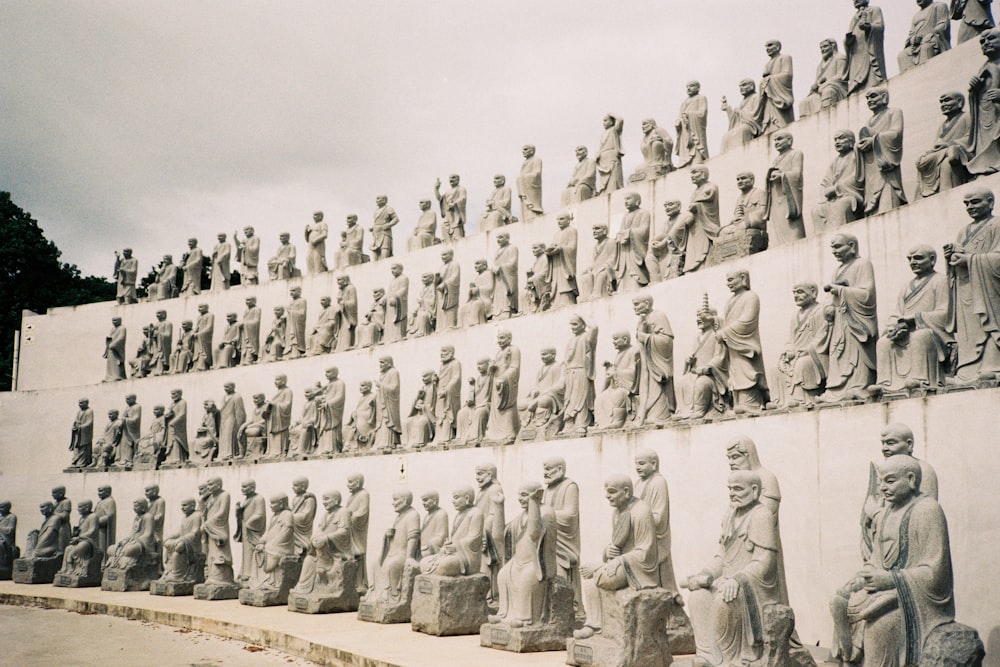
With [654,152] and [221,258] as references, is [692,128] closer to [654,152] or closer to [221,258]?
[654,152]

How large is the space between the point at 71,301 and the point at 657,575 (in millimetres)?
37478

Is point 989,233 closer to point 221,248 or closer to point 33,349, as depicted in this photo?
point 221,248

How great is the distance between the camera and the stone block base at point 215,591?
18453 mm

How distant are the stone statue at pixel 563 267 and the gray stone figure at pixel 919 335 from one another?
28.9 ft

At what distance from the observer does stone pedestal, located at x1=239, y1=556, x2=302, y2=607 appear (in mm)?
17219

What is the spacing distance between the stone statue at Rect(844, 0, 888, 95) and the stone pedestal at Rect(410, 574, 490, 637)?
10.3 m

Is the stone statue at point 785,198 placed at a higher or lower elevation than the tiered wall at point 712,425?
higher

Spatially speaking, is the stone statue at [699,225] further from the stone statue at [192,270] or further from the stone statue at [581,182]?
the stone statue at [192,270]

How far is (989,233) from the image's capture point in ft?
34.7

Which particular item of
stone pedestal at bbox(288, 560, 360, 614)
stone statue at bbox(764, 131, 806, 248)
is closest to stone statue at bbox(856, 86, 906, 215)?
stone statue at bbox(764, 131, 806, 248)

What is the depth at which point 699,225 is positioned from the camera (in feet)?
55.2

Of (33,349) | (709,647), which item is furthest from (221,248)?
(709,647)

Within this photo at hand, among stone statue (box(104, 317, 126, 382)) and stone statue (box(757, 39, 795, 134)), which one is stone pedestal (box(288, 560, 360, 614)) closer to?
stone statue (box(757, 39, 795, 134))

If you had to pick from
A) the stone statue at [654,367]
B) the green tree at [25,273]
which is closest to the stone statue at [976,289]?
the stone statue at [654,367]
